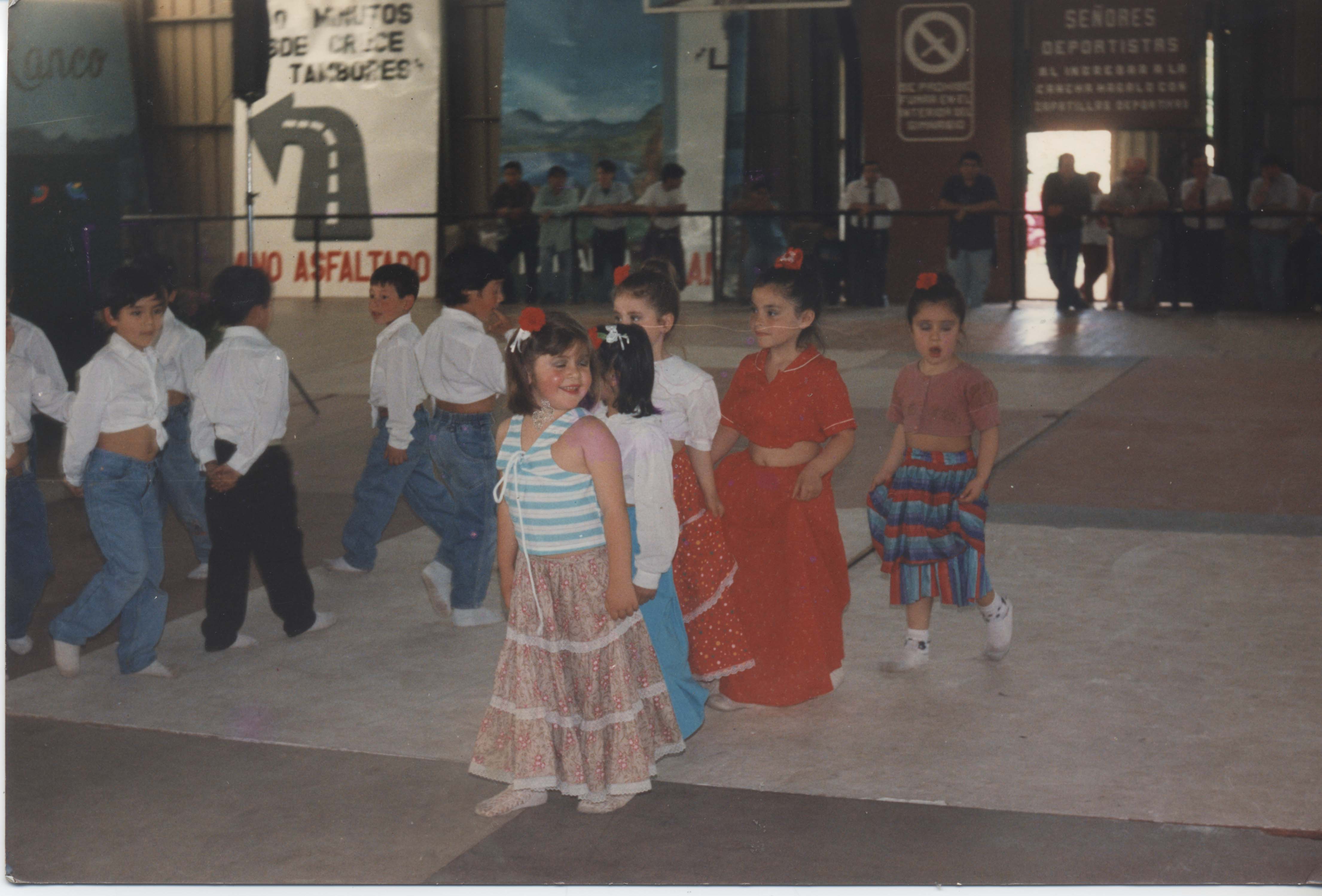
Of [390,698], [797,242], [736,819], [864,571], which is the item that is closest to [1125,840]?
[736,819]

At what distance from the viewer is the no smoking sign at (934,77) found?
1634cm

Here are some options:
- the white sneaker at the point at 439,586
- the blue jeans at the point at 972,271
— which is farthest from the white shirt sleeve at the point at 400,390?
the blue jeans at the point at 972,271

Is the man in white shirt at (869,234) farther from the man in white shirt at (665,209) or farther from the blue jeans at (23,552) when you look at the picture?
the blue jeans at (23,552)

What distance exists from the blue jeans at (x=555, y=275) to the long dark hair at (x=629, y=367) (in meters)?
11.3

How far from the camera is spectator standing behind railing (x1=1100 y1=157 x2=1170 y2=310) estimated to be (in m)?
15.2

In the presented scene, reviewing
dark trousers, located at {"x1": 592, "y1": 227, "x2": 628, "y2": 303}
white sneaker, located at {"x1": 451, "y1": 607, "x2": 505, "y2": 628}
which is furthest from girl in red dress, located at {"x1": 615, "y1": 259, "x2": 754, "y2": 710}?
dark trousers, located at {"x1": 592, "y1": 227, "x2": 628, "y2": 303}

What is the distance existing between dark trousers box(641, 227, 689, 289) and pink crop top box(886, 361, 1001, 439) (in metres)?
10.3

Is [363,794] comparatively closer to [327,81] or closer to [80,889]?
[80,889]

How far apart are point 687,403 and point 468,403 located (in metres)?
1.43

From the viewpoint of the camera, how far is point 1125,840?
3.46m

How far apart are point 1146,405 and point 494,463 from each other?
589cm

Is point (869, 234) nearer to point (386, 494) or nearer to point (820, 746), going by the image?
point (386, 494)

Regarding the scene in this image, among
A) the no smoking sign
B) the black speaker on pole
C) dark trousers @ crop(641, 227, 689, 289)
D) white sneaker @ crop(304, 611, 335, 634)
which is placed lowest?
white sneaker @ crop(304, 611, 335, 634)

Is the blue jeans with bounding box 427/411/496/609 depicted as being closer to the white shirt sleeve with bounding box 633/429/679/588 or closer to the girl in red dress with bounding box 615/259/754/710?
the girl in red dress with bounding box 615/259/754/710
